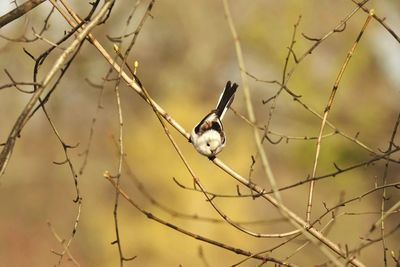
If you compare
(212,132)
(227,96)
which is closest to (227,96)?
(227,96)

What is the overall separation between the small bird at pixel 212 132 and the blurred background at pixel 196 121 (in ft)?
24.8

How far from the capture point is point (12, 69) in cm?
1152

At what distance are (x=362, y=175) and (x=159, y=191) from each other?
13.6 ft

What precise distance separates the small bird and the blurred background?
7.56m

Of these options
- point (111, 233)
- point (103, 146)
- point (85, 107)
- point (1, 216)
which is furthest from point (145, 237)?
point (1, 216)

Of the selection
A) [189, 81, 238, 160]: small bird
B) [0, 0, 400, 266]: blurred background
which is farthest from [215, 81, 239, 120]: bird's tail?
[0, 0, 400, 266]: blurred background

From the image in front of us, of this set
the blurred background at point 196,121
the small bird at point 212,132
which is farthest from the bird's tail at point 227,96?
the blurred background at point 196,121

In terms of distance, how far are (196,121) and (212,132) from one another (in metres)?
8.44

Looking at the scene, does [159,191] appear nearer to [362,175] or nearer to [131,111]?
[131,111]

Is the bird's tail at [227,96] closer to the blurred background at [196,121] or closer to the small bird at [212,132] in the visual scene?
the small bird at [212,132]

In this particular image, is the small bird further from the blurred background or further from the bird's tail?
the blurred background

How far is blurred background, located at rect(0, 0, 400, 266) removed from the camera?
12.5 metres

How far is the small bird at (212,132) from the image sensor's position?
3.63m

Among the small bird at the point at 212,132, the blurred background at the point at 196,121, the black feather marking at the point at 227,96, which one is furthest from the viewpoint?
the blurred background at the point at 196,121
